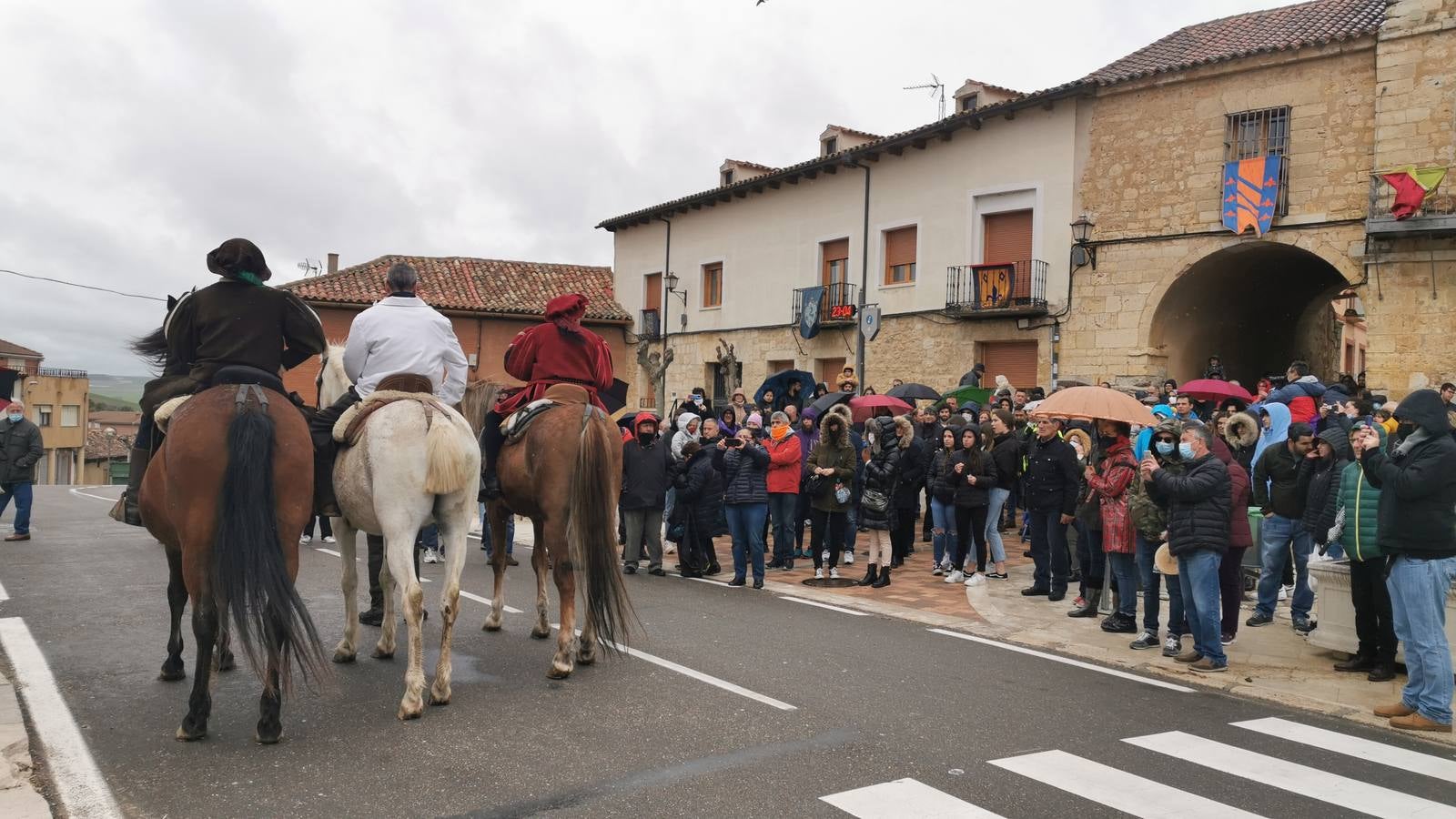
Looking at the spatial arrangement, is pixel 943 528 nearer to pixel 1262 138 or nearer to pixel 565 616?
pixel 565 616

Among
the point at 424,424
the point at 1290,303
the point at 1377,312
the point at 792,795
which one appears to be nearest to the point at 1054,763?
the point at 792,795

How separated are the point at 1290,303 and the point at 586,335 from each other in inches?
825

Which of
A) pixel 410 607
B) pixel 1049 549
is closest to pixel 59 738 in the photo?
pixel 410 607

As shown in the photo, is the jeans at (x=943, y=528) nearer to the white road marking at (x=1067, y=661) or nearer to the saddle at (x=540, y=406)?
the white road marking at (x=1067, y=661)

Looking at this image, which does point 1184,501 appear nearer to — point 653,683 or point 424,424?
point 653,683

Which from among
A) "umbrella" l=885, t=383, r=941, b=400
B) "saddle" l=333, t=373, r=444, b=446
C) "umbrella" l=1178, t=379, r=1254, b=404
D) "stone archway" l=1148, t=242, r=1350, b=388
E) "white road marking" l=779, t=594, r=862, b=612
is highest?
"stone archway" l=1148, t=242, r=1350, b=388

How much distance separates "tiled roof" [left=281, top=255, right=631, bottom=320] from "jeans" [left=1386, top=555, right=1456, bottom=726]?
29.1 m

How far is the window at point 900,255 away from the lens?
81.4 ft

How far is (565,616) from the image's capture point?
6.60 metres

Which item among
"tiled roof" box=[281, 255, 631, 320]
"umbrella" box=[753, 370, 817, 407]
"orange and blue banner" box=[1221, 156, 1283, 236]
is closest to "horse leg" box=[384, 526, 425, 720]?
"umbrella" box=[753, 370, 817, 407]

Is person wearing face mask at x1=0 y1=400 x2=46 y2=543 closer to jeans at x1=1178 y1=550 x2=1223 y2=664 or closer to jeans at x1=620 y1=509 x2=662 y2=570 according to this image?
jeans at x1=620 y1=509 x2=662 y2=570

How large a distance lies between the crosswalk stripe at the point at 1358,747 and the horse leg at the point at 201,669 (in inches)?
219

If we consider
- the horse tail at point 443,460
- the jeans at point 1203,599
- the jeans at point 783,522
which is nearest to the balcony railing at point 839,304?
the jeans at point 783,522

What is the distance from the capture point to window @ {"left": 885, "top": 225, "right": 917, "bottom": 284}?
24.8 m
